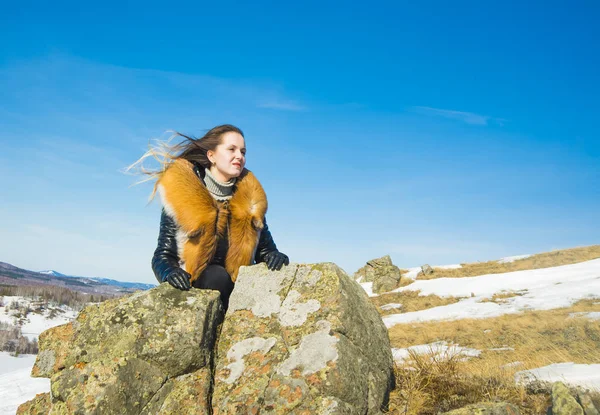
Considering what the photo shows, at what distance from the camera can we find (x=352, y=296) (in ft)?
12.2

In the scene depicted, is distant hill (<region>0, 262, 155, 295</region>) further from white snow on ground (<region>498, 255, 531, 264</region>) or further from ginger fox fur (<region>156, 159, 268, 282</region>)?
ginger fox fur (<region>156, 159, 268, 282</region>)

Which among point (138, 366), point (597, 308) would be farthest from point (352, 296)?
point (597, 308)

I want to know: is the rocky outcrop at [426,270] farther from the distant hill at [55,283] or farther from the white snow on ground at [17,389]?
the distant hill at [55,283]

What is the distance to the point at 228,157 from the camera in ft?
14.0

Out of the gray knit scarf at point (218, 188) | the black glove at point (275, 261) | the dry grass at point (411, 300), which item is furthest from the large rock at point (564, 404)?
the dry grass at point (411, 300)

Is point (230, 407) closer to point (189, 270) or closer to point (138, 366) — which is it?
point (138, 366)

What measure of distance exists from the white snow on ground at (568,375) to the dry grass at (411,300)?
2046 centimetres

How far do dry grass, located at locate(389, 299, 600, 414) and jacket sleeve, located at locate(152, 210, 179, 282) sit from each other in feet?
8.56

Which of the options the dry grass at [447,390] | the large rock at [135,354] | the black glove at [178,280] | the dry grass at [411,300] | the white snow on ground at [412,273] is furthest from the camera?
the white snow on ground at [412,273]

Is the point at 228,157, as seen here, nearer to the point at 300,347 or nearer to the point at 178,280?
the point at 178,280

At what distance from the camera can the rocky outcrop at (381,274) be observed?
35.2 m

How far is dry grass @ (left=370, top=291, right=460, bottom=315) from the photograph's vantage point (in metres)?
26.6

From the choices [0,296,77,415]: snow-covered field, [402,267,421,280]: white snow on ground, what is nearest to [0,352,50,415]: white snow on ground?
[0,296,77,415]: snow-covered field

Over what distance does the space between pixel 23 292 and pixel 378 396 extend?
200ft
